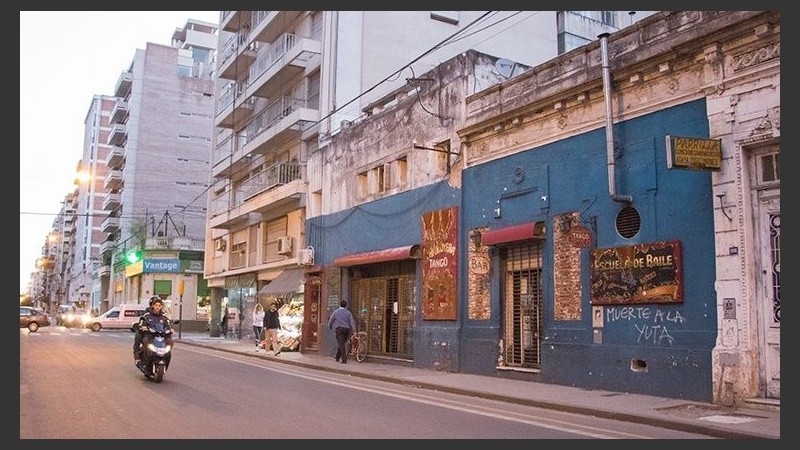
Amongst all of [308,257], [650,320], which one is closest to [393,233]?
[308,257]

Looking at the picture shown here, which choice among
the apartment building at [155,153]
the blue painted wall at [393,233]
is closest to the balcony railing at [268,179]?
the blue painted wall at [393,233]

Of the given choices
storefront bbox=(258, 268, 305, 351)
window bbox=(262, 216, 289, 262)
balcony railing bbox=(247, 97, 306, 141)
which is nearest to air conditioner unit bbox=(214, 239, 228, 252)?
balcony railing bbox=(247, 97, 306, 141)

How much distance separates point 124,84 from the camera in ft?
243

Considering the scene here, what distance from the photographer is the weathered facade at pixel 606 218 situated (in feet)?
38.1

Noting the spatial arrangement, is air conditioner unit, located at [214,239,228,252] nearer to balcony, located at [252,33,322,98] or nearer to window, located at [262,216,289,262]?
window, located at [262,216,289,262]

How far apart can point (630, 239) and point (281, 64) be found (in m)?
22.1

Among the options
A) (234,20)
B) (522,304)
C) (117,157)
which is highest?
(234,20)

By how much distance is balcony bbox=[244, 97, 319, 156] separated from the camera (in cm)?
2980

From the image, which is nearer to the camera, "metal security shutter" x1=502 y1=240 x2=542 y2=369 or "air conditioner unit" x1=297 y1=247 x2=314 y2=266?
"metal security shutter" x1=502 y1=240 x2=542 y2=369

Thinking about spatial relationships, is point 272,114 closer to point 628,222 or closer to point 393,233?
point 393,233

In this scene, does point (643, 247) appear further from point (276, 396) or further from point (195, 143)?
point (195, 143)

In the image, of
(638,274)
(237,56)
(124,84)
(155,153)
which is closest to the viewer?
(638,274)

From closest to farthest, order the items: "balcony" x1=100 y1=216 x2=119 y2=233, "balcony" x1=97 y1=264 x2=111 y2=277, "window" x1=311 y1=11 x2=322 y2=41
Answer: "window" x1=311 y1=11 x2=322 y2=41 → "balcony" x1=100 y1=216 x2=119 y2=233 → "balcony" x1=97 y1=264 x2=111 y2=277

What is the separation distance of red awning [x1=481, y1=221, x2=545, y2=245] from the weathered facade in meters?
0.05
